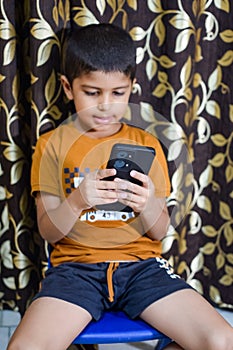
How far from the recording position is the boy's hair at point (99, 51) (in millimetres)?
1466

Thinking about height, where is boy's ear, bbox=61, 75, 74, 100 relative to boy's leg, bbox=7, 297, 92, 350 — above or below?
above

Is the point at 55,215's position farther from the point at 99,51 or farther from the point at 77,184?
the point at 99,51

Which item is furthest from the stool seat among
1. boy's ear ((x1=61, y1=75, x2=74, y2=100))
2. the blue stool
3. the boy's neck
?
boy's ear ((x1=61, y1=75, x2=74, y2=100))

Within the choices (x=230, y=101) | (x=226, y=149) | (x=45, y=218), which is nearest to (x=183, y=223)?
(x=226, y=149)

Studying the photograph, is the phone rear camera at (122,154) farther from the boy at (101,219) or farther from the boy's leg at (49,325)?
the boy's leg at (49,325)

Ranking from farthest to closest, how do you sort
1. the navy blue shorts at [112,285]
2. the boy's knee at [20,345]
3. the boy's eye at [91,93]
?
the boy's eye at [91,93] < the navy blue shorts at [112,285] < the boy's knee at [20,345]

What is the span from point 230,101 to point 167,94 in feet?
0.64

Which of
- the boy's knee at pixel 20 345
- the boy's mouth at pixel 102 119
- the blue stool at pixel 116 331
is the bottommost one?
the blue stool at pixel 116 331

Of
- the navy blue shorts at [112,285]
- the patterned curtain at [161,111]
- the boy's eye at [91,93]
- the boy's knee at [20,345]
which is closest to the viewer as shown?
the boy's knee at [20,345]

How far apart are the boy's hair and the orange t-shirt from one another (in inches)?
6.6

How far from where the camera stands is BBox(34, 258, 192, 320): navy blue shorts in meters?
1.39

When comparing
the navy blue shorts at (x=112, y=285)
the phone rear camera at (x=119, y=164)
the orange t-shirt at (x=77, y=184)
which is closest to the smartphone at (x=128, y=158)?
the phone rear camera at (x=119, y=164)

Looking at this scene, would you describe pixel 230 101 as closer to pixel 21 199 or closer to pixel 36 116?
pixel 36 116

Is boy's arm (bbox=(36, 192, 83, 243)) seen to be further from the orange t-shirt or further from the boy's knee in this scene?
the boy's knee
